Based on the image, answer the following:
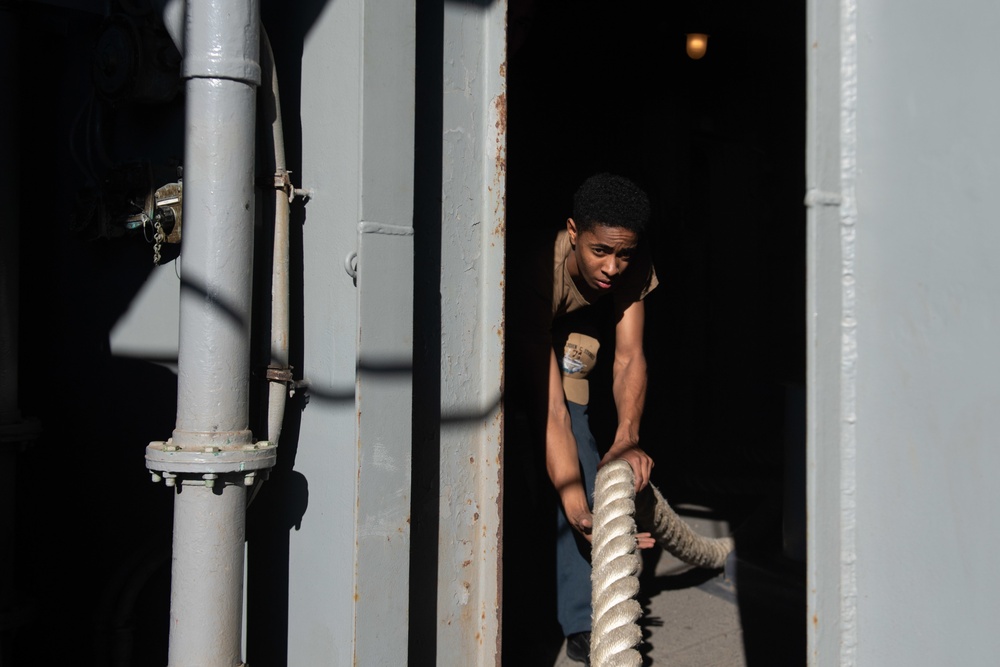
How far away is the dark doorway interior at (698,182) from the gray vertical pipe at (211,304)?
2926 millimetres

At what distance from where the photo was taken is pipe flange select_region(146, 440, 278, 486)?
2.33 meters

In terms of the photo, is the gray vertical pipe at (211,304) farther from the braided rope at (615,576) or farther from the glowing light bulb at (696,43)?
the glowing light bulb at (696,43)

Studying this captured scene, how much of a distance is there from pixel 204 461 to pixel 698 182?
5.85 meters

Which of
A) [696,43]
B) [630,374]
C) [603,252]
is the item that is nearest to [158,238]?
[603,252]

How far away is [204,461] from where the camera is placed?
2324 millimetres

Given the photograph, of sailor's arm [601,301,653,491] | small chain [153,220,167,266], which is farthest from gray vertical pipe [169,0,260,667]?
sailor's arm [601,301,653,491]

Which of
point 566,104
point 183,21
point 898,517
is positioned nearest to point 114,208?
point 183,21

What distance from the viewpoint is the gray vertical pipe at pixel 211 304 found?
7.78 feet

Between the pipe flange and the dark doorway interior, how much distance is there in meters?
2.94

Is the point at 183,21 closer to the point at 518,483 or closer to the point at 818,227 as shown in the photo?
the point at 818,227

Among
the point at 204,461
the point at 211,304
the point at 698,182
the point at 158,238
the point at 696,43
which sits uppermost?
the point at 696,43

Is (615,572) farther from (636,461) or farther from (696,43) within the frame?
(696,43)

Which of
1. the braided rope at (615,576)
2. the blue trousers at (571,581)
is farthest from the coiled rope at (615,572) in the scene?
the blue trousers at (571,581)

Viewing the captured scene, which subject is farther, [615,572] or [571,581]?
[571,581]
